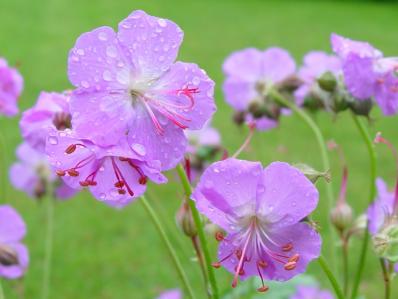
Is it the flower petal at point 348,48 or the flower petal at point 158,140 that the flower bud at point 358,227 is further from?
the flower petal at point 158,140

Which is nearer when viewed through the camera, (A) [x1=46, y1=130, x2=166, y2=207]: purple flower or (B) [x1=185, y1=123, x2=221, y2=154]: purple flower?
(A) [x1=46, y1=130, x2=166, y2=207]: purple flower

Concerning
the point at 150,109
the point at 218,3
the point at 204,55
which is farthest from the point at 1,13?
the point at 150,109

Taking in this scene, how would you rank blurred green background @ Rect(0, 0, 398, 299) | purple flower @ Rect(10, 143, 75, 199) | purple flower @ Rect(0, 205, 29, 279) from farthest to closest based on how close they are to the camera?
blurred green background @ Rect(0, 0, 398, 299), purple flower @ Rect(10, 143, 75, 199), purple flower @ Rect(0, 205, 29, 279)

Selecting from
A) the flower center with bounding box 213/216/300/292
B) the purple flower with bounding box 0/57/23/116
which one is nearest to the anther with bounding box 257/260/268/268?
the flower center with bounding box 213/216/300/292

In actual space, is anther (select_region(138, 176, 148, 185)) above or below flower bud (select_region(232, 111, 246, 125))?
above

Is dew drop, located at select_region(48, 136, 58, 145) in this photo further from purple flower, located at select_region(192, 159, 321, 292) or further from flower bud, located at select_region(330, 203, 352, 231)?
flower bud, located at select_region(330, 203, 352, 231)

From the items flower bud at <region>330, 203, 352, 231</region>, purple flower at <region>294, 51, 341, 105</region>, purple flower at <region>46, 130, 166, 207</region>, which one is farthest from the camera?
purple flower at <region>294, 51, 341, 105</region>

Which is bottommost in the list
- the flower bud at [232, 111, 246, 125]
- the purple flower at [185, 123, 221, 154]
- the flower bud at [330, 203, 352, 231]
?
the purple flower at [185, 123, 221, 154]
